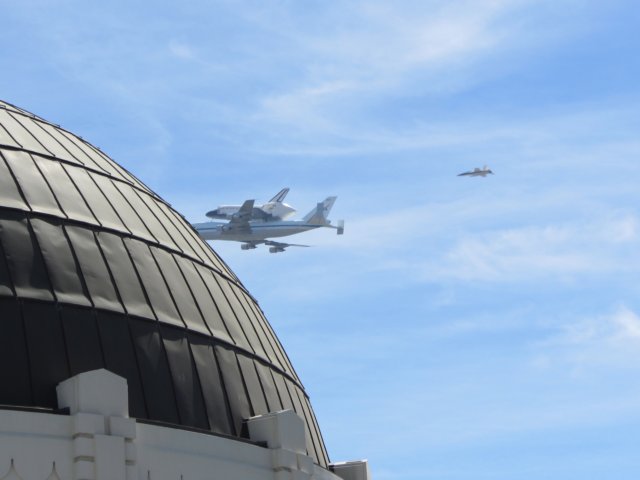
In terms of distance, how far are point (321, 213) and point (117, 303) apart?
450 feet

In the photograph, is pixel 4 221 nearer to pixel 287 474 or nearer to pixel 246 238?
pixel 287 474

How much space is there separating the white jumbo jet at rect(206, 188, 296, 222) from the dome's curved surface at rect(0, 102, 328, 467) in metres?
119

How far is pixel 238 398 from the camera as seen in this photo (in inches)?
728

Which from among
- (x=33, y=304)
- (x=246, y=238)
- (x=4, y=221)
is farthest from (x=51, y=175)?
(x=246, y=238)

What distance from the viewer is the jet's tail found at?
150750mm

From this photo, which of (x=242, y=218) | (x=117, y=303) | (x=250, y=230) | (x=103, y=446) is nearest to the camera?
(x=103, y=446)

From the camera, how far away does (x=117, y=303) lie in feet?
57.5

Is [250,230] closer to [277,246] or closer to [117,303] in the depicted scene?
[277,246]

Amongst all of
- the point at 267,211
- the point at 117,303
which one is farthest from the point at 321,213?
the point at 117,303

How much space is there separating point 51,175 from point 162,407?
3781mm

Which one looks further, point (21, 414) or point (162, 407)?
point (162, 407)

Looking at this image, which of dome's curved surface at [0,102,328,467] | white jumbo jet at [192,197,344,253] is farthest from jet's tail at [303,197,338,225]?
dome's curved surface at [0,102,328,467]

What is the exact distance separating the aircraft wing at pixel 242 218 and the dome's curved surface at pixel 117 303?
112882mm

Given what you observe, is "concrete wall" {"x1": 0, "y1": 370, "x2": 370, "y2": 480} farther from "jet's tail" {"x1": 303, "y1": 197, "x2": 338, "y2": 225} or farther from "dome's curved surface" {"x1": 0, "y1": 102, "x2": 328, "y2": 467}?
"jet's tail" {"x1": 303, "y1": 197, "x2": 338, "y2": 225}
